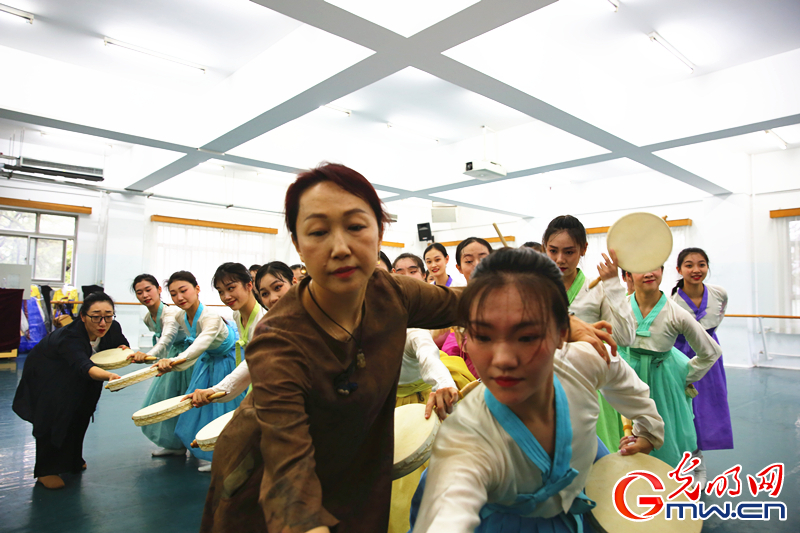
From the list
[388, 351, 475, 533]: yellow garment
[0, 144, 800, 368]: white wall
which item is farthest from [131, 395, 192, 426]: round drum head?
[0, 144, 800, 368]: white wall

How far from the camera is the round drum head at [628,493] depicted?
1.18 metres

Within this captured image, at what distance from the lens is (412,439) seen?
1.47m

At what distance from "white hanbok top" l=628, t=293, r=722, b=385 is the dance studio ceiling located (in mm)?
2456

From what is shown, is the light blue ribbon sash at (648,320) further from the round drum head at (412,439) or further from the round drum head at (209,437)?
the round drum head at (209,437)

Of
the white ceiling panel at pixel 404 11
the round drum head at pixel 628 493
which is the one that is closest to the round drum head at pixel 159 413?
the round drum head at pixel 628 493

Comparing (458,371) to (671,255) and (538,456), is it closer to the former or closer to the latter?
(538,456)

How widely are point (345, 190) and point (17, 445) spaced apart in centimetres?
467

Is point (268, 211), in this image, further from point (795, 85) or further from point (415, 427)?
point (415, 427)

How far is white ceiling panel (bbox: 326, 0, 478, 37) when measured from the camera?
Result: 3.70 meters

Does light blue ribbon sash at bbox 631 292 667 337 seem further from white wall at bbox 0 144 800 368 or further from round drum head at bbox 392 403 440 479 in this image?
white wall at bbox 0 144 800 368

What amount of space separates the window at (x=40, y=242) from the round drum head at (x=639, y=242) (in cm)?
1120

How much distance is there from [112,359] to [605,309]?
3.44 meters

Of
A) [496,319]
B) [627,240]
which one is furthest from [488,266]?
[627,240]

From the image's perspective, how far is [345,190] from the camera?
3.39 feet
